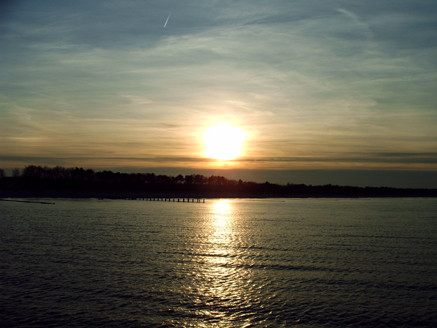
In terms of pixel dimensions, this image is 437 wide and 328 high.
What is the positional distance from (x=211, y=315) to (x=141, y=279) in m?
7.83

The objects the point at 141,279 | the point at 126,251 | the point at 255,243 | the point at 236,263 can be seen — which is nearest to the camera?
the point at 141,279

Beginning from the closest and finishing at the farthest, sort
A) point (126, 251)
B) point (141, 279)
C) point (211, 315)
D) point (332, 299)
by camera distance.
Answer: point (211, 315), point (332, 299), point (141, 279), point (126, 251)

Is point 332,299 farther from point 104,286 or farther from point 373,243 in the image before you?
point 373,243

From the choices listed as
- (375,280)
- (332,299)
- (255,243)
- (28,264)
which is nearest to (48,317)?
(28,264)

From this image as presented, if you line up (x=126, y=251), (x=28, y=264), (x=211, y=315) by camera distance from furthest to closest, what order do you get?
(x=126, y=251) → (x=28, y=264) → (x=211, y=315)

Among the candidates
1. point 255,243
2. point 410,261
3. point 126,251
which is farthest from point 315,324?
point 255,243

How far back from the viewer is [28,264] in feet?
91.8

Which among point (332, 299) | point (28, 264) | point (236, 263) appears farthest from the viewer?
point (236, 263)

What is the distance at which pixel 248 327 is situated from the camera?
17.0m

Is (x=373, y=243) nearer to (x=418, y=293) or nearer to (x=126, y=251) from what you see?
(x=418, y=293)

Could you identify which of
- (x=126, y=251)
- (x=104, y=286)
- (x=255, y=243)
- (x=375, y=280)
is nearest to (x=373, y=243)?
(x=255, y=243)

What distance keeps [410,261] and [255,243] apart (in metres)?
16.2

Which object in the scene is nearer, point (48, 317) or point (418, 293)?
point (48, 317)

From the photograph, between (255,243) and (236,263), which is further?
(255,243)
